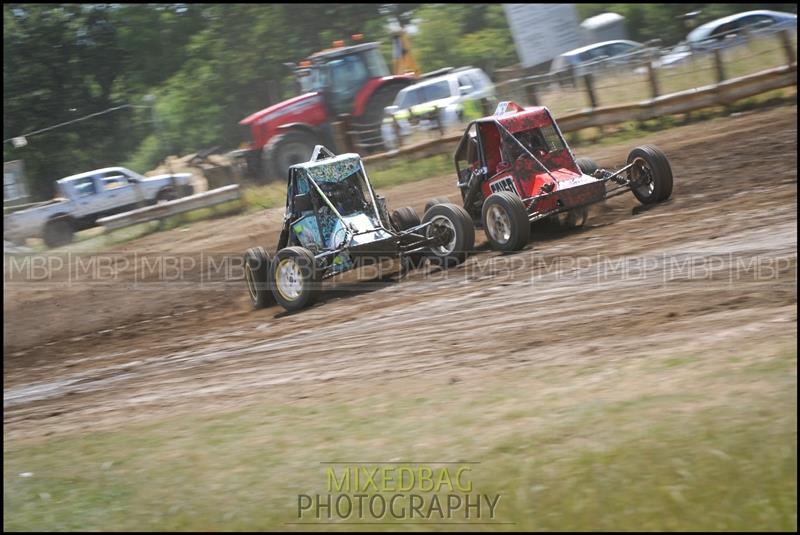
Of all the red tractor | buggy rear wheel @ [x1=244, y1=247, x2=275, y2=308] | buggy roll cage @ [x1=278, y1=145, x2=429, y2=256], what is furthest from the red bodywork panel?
the red tractor

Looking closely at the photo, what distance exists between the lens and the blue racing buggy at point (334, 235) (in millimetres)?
9578

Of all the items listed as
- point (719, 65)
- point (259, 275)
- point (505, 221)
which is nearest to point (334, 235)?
point (259, 275)

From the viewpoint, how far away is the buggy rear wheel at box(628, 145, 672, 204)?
1033cm

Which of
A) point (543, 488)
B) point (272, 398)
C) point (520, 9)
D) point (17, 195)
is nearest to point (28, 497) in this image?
point (272, 398)

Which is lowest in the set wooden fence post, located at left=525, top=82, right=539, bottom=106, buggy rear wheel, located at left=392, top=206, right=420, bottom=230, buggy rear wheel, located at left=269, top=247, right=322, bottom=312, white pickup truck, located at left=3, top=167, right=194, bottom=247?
buggy rear wheel, located at left=269, top=247, right=322, bottom=312

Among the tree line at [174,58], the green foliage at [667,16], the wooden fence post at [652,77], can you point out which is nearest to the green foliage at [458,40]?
the tree line at [174,58]

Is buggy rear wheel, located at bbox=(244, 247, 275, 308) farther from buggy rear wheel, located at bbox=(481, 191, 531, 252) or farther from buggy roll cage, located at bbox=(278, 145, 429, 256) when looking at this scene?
buggy rear wheel, located at bbox=(481, 191, 531, 252)

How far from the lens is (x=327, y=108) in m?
19.9

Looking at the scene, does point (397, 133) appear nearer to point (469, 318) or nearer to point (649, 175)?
point (649, 175)

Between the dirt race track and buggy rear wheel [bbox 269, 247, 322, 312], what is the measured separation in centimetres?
19

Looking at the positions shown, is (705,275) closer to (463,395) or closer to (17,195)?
(463,395)

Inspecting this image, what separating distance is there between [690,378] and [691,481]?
3.82ft

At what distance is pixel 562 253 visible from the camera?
9.38 m

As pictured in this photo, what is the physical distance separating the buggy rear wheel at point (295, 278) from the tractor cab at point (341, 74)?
420 inches
